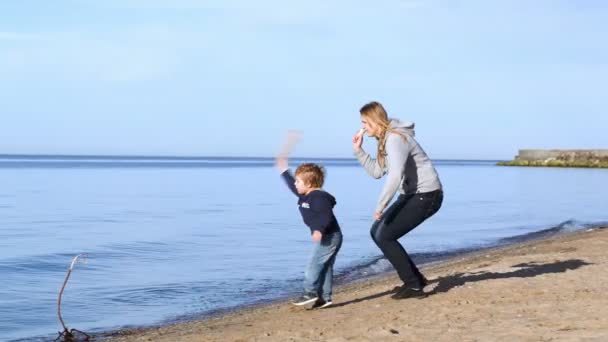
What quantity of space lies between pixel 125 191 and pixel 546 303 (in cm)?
3345

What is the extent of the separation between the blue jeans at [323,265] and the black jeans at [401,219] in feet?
1.27

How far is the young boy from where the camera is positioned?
7.67 meters

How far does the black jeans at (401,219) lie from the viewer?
25.0ft

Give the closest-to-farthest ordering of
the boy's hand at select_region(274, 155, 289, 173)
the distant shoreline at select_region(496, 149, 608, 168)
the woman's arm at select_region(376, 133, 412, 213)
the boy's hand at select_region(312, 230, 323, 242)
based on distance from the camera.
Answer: the woman's arm at select_region(376, 133, 412, 213) < the boy's hand at select_region(312, 230, 323, 242) < the boy's hand at select_region(274, 155, 289, 173) < the distant shoreline at select_region(496, 149, 608, 168)

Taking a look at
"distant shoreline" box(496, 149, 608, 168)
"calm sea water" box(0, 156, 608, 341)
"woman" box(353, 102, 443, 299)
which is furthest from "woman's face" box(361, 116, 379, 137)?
"distant shoreline" box(496, 149, 608, 168)

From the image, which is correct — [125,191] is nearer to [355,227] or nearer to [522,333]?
[355,227]

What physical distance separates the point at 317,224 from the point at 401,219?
2.50ft

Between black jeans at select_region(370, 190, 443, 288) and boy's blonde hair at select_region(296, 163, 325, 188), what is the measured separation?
677 mm

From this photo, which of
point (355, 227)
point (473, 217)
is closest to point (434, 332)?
point (355, 227)

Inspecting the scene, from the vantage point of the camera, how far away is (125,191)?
3928 centimetres

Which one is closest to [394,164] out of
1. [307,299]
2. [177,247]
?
[307,299]

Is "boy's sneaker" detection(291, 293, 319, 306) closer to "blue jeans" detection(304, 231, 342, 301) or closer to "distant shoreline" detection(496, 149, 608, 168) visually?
"blue jeans" detection(304, 231, 342, 301)

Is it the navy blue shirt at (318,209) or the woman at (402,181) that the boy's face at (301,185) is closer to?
the navy blue shirt at (318,209)

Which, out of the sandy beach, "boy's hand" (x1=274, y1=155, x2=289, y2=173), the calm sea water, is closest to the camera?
the sandy beach
